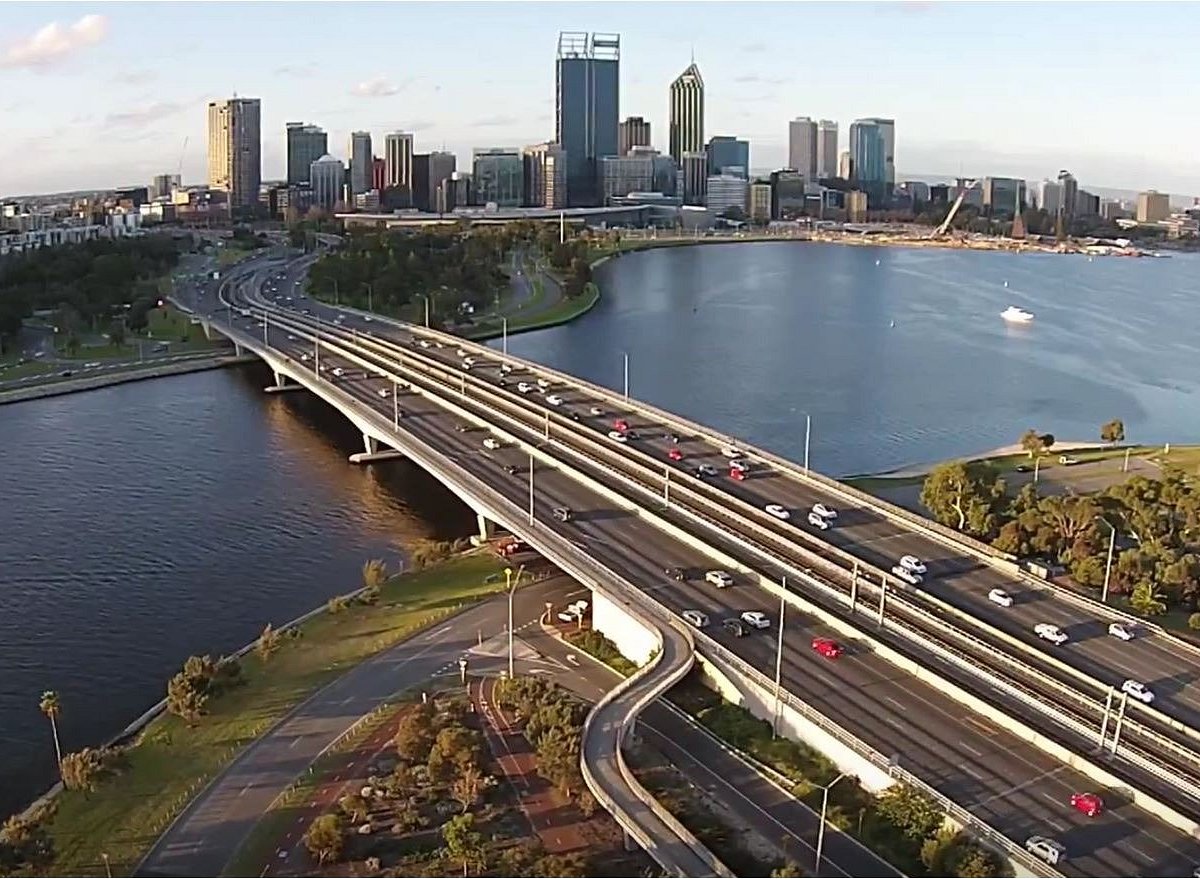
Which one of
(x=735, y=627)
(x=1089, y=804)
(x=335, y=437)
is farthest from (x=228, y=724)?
(x=335, y=437)

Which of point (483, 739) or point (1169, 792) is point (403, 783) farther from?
point (1169, 792)

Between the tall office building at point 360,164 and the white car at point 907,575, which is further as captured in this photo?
the tall office building at point 360,164

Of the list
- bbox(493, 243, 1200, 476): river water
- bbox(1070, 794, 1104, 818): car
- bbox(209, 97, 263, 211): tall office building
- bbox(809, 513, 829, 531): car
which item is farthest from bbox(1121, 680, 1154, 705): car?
bbox(209, 97, 263, 211): tall office building

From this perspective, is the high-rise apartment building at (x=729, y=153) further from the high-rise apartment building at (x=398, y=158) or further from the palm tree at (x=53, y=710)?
the palm tree at (x=53, y=710)

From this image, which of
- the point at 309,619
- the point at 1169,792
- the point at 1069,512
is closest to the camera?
the point at 1169,792

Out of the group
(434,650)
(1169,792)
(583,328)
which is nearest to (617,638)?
(434,650)

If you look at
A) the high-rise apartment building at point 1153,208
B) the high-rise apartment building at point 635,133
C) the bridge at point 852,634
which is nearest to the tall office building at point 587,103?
the high-rise apartment building at point 635,133

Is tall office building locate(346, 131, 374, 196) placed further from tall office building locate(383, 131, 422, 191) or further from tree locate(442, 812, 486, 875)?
tree locate(442, 812, 486, 875)
